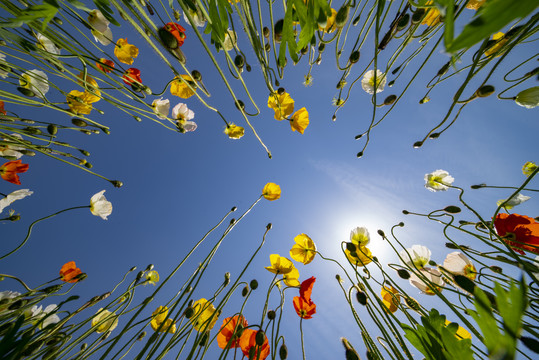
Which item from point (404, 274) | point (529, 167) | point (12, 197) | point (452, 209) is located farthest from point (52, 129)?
point (529, 167)

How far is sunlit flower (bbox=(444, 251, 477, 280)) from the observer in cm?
82

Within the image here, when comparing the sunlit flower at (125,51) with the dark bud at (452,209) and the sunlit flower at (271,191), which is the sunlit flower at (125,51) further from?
the dark bud at (452,209)

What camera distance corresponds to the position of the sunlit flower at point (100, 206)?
3.09 feet

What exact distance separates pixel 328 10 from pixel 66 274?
126 cm

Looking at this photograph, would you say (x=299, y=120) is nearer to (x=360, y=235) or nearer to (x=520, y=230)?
(x=360, y=235)

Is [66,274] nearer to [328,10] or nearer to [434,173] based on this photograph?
[328,10]

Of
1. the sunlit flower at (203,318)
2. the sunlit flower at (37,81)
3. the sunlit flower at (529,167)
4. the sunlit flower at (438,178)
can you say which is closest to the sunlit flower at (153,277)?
the sunlit flower at (203,318)

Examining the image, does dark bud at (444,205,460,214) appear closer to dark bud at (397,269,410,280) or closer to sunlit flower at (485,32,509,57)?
dark bud at (397,269,410,280)

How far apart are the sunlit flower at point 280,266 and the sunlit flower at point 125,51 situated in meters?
1.18

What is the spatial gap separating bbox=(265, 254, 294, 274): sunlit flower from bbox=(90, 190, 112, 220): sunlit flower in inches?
31.7

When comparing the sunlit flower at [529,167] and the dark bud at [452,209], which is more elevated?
the sunlit flower at [529,167]

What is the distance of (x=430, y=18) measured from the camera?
2.41ft

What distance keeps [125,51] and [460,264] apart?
1.76 meters

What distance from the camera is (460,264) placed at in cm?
84
